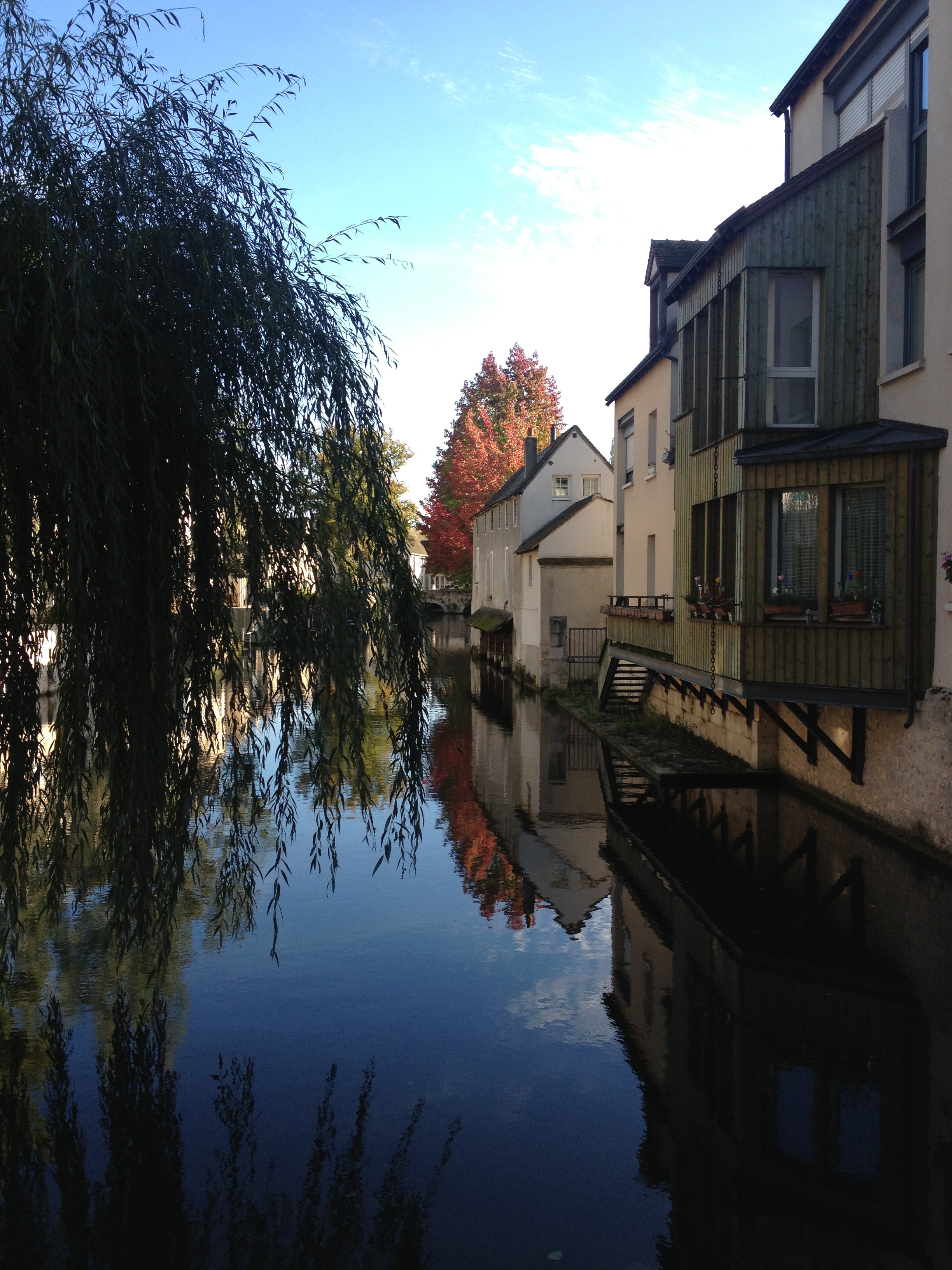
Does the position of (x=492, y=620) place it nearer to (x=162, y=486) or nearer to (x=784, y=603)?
(x=784, y=603)

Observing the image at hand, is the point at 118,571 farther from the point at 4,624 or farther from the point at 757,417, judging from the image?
the point at 757,417

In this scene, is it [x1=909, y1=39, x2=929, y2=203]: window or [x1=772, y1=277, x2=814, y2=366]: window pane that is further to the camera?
[x1=772, y1=277, x2=814, y2=366]: window pane

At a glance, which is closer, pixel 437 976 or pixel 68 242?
pixel 68 242

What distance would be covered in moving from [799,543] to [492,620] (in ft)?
101

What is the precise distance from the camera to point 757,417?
13.8 metres

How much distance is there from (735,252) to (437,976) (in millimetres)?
10227

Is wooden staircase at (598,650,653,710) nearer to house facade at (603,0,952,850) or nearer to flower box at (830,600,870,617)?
house facade at (603,0,952,850)

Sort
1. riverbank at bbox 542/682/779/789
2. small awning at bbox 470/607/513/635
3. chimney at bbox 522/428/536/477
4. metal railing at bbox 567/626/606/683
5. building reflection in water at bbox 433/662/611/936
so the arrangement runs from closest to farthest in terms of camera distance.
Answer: building reflection in water at bbox 433/662/611/936, riverbank at bbox 542/682/779/789, metal railing at bbox 567/626/606/683, small awning at bbox 470/607/513/635, chimney at bbox 522/428/536/477

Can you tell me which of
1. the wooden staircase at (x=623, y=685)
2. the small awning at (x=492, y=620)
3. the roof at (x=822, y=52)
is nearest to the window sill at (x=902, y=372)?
the roof at (x=822, y=52)

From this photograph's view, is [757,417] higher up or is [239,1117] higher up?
[757,417]

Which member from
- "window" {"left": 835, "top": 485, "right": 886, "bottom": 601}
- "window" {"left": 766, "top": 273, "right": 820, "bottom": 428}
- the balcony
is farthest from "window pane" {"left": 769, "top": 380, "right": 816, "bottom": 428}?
the balcony

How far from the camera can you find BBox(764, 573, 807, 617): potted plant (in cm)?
1289

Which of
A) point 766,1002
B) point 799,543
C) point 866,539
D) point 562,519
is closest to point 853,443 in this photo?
point 866,539

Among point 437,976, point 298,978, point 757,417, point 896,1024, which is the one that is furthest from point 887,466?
point 298,978
